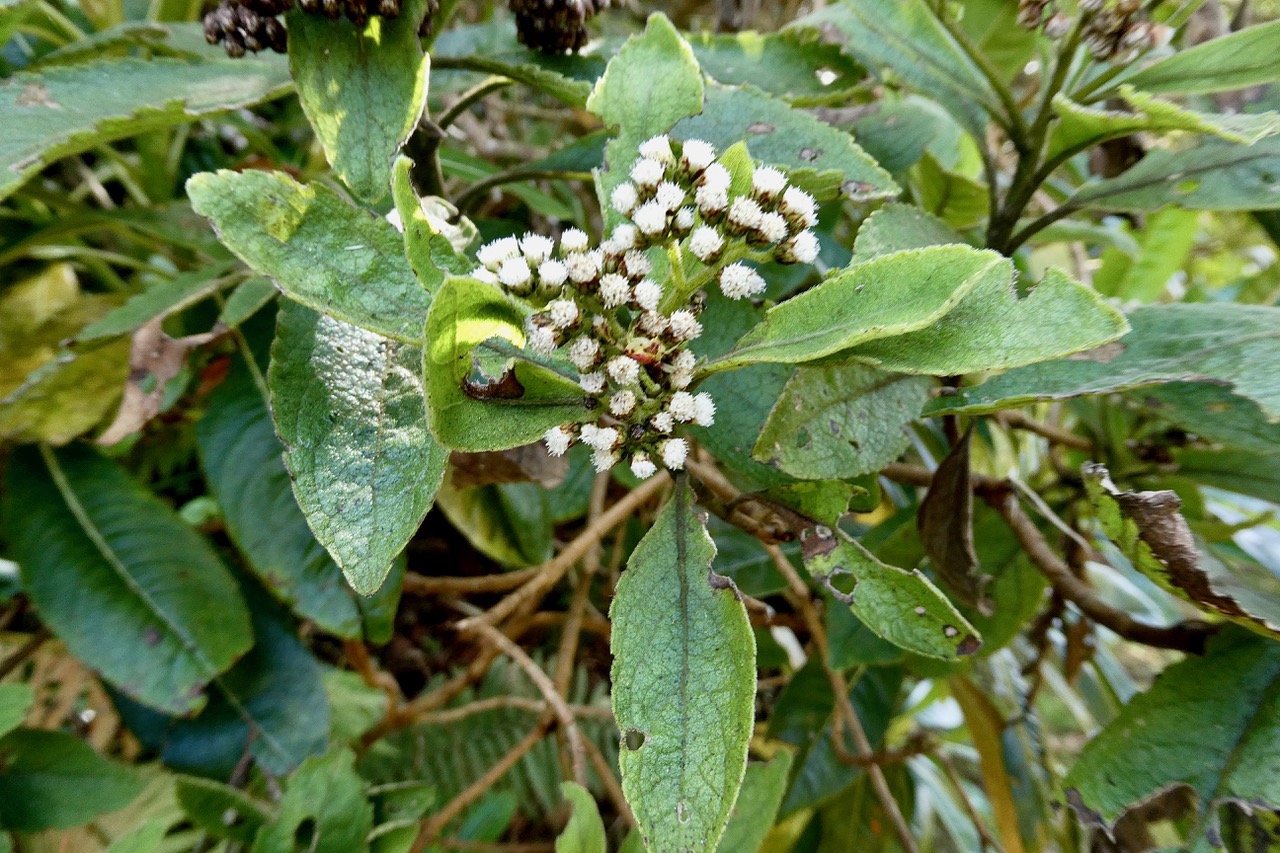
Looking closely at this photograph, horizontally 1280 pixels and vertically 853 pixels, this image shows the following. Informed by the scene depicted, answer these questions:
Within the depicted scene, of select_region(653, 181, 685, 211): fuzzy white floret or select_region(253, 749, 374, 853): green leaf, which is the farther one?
select_region(253, 749, 374, 853): green leaf

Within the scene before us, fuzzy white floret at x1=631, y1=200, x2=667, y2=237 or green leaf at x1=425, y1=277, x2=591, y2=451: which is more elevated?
fuzzy white floret at x1=631, y1=200, x2=667, y2=237

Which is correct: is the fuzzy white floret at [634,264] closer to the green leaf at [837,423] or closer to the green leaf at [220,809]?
the green leaf at [837,423]

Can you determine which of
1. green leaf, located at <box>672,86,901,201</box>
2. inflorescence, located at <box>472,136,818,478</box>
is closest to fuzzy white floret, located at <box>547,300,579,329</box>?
inflorescence, located at <box>472,136,818,478</box>

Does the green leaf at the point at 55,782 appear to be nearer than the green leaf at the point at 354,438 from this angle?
No

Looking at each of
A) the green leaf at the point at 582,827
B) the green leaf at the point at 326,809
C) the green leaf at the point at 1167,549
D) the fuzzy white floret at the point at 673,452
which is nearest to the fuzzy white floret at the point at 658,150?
the fuzzy white floret at the point at 673,452

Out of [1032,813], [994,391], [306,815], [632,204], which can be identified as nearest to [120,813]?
[306,815]

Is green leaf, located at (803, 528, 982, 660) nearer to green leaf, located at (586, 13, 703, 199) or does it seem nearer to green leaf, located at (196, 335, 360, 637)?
green leaf, located at (586, 13, 703, 199)
